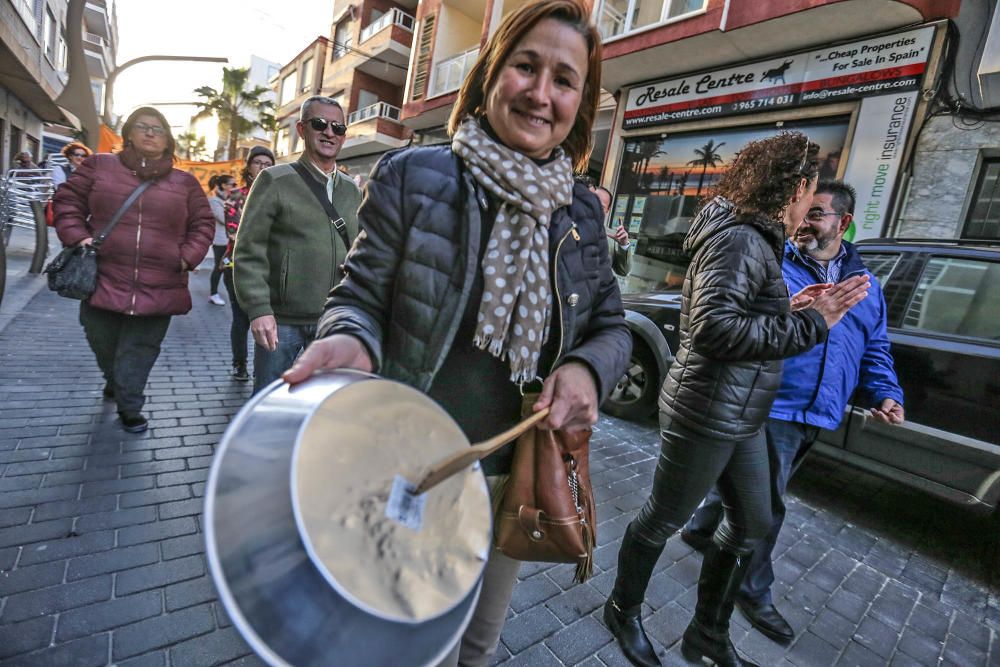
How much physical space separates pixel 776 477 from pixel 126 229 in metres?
4.01

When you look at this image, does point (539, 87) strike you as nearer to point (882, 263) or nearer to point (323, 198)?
point (323, 198)

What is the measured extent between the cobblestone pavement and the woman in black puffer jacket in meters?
0.32

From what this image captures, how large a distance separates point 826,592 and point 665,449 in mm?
1718

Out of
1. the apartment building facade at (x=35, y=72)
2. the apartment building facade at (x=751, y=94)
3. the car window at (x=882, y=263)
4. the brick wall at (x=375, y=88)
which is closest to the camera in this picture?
the car window at (x=882, y=263)

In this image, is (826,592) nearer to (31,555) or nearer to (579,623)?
(579,623)

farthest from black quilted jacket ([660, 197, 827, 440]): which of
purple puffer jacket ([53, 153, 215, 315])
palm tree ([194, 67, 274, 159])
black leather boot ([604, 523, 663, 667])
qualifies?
palm tree ([194, 67, 274, 159])

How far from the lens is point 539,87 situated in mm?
1298

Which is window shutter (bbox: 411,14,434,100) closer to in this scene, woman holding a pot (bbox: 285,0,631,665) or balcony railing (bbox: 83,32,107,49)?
woman holding a pot (bbox: 285,0,631,665)

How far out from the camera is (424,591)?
0.72 metres

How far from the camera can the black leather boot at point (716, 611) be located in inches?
92.0

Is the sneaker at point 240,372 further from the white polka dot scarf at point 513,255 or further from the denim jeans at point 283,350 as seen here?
the white polka dot scarf at point 513,255

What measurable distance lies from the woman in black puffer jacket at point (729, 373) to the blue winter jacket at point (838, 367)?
1.23 ft

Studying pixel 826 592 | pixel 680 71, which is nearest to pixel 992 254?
pixel 826 592

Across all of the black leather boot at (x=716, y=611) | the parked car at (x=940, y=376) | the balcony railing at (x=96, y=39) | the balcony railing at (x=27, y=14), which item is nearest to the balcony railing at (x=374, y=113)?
the balcony railing at (x=27, y=14)
